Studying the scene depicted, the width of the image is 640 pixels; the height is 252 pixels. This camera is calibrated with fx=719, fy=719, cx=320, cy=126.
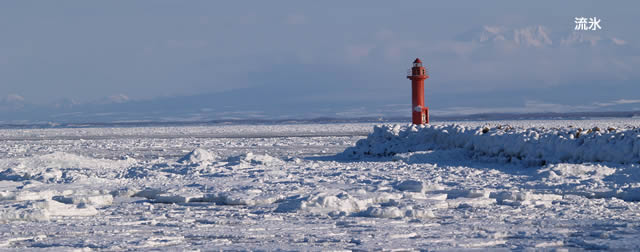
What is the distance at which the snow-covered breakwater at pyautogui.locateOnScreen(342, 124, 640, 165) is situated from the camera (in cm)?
1319

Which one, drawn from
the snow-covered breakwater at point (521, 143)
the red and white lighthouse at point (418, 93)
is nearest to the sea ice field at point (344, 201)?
the snow-covered breakwater at point (521, 143)

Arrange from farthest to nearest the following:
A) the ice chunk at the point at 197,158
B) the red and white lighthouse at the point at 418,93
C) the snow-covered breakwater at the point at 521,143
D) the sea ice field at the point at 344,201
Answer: the red and white lighthouse at the point at 418,93 < the ice chunk at the point at 197,158 < the snow-covered breakwater at the point at 521,143 < the sea ice field at the point at 344,201

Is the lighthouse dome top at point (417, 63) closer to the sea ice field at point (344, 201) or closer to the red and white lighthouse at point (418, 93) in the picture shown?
the red and white lighthouse at point (418, 93)

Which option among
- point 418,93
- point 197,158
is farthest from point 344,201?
point 418,93

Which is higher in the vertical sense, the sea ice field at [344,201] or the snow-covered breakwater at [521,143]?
the snow-covered breakwater at [521,143]

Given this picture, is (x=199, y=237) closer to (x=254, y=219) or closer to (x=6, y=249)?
(x=254, y=219)

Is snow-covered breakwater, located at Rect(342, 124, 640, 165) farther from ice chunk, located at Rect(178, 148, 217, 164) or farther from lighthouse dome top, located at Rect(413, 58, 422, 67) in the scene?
lighthouse dome top, located at Rect(413, 58, 422, 67)

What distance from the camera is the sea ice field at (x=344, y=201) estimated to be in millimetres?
6410

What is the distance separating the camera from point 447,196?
9273 millimetres

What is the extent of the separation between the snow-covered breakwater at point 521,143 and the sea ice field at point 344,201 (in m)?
0.04

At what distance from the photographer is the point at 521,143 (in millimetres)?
14375

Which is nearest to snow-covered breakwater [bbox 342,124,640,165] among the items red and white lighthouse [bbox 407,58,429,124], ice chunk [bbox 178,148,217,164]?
ice chunk [bbox 178,148,217,164]

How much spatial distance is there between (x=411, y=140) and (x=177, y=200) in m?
10.1

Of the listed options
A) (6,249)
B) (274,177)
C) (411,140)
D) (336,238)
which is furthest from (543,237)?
(411,140)
